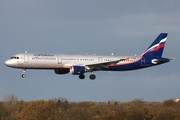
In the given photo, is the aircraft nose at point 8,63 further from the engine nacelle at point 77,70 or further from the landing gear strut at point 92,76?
the landing gear strut at point 92,76

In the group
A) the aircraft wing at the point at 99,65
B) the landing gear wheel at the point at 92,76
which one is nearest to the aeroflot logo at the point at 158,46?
the aircraft wing at the point at 99,65

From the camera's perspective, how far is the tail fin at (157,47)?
13066 cm

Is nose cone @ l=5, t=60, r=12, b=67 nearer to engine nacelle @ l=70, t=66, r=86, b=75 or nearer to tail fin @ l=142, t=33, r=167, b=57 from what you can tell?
engine nacelle @ l=70, t=66, r=86, b=75

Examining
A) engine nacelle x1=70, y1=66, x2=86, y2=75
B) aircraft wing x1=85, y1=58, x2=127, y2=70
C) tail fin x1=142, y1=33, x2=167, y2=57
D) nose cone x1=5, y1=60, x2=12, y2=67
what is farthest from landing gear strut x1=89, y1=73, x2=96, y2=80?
nose cone x1=5, y1=60, x2=12, y2=67

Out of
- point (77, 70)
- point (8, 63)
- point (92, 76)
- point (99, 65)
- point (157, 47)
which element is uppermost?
point (157, 47)

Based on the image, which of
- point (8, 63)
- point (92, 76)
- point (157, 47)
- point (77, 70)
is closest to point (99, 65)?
point (92, 76)

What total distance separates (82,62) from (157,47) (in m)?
20.8

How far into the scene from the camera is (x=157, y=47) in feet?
436

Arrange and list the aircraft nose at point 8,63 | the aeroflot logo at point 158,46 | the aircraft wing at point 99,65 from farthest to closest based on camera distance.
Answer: the aeroflot logo at point 158,46 < the aircraft wing at point 99,65 < the aircraft nose at point 8,63

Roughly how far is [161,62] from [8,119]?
5315 cm

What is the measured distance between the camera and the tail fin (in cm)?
13066

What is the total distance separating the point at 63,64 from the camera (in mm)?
117312

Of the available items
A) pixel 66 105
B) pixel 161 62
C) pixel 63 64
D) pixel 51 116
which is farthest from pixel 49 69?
pixel 66 105

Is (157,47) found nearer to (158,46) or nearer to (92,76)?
(158,46)
